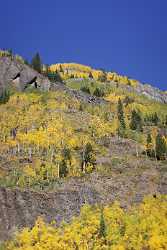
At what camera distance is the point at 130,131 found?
144 meters

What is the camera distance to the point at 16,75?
531 ft

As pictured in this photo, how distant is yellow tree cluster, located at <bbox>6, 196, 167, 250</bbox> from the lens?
83625mm

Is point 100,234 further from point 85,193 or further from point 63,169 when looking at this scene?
point 63,169

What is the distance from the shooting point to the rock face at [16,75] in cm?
16025

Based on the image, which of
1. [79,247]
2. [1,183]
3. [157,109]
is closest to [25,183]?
[1,183]

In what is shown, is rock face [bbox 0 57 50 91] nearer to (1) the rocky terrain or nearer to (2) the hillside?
(2) the hillside

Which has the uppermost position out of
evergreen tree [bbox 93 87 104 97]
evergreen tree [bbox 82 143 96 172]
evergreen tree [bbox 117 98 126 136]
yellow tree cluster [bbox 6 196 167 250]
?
evergreen tree [bbox 93 87 104 97]

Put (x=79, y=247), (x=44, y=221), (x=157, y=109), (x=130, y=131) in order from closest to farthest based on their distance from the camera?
1. (x=79, y=247)
2. (x=44, y=221)
3. (x=130, y=131)
4. (x=157, y=109)

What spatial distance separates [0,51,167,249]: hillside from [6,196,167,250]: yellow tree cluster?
11.5 ft

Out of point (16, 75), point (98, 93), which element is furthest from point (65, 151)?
point (98, 93)

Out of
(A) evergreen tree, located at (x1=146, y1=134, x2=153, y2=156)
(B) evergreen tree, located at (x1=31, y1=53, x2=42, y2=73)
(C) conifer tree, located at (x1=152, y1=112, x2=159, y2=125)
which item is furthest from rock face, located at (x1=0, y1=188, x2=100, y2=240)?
(B) evergreen tree, located at (x1=31, y1=53, x2=42, y2=73)

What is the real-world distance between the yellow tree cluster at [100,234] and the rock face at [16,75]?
76260 millimetres

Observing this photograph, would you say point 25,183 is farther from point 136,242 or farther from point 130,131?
point 130,131

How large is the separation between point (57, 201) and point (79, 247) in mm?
14588
